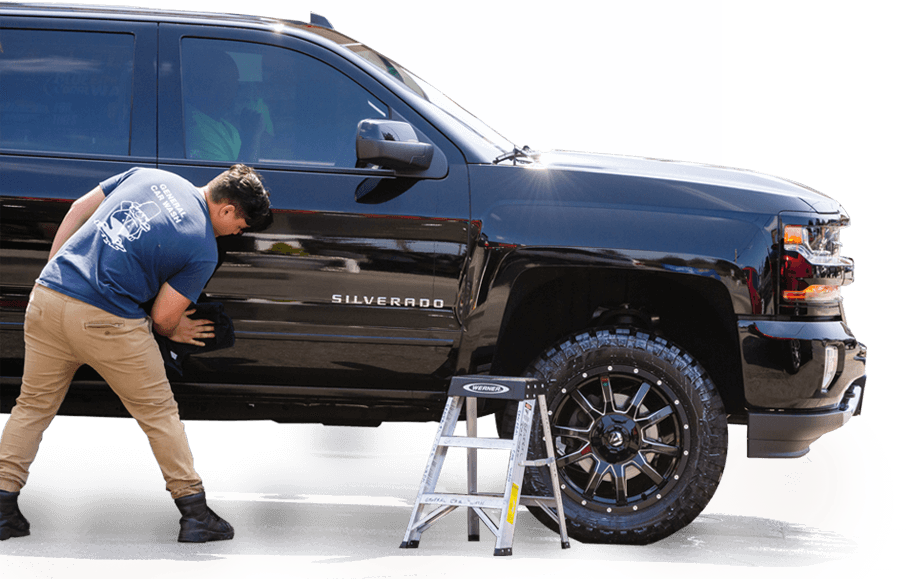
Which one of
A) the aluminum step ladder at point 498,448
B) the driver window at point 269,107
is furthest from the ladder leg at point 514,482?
the driver window at point 269,107

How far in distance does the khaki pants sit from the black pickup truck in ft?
0.70

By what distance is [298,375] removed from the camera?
436cm

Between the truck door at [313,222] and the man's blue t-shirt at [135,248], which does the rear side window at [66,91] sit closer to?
the truck door at [313,222]

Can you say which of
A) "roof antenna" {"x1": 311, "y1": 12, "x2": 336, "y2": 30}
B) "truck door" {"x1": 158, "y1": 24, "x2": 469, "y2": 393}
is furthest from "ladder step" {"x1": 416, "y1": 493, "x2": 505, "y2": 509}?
"roof antenna" {"x1": 311, "y1": 12, "x2": 336, "y2": 30}

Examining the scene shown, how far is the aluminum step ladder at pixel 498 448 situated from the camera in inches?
163

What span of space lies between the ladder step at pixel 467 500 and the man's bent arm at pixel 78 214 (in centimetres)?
181

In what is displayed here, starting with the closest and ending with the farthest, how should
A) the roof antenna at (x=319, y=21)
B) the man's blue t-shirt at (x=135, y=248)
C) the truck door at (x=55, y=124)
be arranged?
the man's blue t-shirt at (x=135, y=248)
the truck door at (x=55, y=124)
the roof antenna at (x=319, y=21)

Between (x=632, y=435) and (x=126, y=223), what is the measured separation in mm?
Result: 2279

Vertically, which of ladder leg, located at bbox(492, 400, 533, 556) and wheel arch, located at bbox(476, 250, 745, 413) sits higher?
wheel arch, located at bbox(476, 250, 745, 413)

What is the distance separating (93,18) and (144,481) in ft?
9.01

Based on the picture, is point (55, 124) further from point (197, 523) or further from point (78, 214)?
point (197, 523)

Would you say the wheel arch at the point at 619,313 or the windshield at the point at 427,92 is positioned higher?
the windshield at the point at 427,92

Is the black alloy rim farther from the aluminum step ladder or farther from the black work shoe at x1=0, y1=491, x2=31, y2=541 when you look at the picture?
the black work shoe at x1=0, y1=491, x2=31, y2=541

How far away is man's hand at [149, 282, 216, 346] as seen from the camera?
4051 mm
